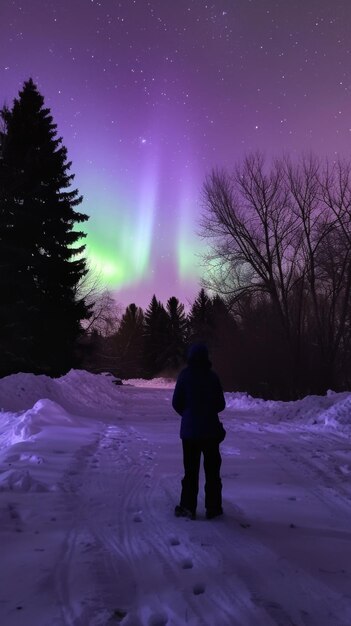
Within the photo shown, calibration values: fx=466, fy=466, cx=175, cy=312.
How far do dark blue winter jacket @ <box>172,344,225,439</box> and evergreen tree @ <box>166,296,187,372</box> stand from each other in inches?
2514

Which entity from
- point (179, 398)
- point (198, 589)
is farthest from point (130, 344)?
point (198, 589)

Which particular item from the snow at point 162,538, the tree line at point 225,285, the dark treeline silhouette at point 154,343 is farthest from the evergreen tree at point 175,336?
the snow at point 162,538

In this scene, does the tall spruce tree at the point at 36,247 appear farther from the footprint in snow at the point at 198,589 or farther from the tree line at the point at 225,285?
the footprint in snow at the point at 198,589

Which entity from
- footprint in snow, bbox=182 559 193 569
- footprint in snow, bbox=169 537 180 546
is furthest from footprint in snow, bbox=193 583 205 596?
footprint in snow, bbox=169 537 180 546

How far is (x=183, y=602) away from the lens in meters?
2.85

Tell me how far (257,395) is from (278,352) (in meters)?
2.57

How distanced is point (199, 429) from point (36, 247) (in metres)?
21.6

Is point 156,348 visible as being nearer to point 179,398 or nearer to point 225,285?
point 225,285

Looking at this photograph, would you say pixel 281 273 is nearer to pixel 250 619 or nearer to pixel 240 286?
pixel 240 286

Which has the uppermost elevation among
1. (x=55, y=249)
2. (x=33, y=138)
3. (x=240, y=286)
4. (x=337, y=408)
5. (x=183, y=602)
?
(x=33, y=138)

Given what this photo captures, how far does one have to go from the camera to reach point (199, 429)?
4566mm

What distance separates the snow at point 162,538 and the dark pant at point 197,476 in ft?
0.61

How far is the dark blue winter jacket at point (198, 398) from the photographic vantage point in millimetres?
4594

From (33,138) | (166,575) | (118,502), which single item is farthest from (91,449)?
(33,138)
